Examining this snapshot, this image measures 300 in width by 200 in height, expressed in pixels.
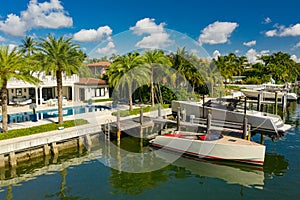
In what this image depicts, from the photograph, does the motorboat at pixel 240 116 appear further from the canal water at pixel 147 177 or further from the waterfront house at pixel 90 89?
the waterfront house at pixel 90 89

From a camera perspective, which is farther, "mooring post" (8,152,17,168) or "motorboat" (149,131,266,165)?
"motorboat" (149,131,266,165)

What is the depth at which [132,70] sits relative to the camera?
29.8m

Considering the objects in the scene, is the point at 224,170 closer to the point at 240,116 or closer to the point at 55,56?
the point at 240,116

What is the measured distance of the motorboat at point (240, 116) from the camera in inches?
917

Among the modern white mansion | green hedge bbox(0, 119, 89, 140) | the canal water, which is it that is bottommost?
the canal water

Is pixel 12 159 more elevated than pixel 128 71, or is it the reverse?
pixel 128 71

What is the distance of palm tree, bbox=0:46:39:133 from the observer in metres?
18.3

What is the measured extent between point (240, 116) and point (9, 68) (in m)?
20.6

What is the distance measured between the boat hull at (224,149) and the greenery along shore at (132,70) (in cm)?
1114

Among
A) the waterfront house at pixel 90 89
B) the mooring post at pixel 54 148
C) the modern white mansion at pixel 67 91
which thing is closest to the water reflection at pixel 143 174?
the mooring post at pixel 54 148

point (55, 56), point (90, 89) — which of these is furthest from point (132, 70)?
point (90, 89)

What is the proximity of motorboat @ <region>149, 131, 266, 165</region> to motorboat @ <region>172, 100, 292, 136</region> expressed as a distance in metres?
5.98

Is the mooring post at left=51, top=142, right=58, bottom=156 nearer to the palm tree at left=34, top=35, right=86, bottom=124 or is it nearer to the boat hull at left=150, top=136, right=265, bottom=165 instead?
the palm tree at left=34, top=35, right=86, bottom=124

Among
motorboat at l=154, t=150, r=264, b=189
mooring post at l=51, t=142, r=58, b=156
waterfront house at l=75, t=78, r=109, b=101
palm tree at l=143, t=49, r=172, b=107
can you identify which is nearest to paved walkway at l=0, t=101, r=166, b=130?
mooring post at l=51, t=142, r=58, b=156
